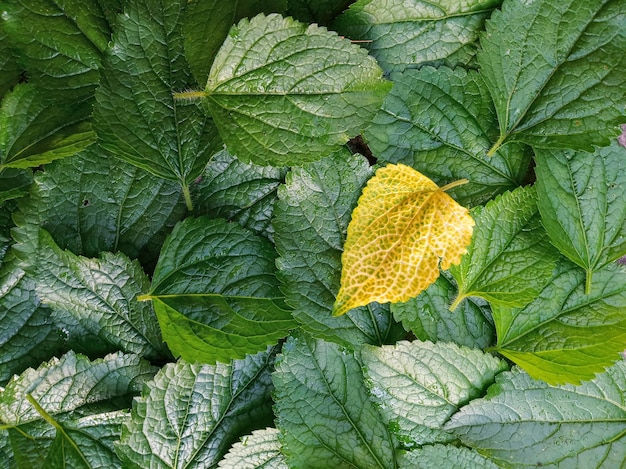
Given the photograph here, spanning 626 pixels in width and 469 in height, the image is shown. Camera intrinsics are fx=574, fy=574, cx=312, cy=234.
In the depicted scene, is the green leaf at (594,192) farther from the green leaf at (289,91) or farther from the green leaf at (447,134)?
the green leaf at (289,91)

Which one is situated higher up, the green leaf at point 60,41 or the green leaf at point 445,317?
the green leaf at point 60,41

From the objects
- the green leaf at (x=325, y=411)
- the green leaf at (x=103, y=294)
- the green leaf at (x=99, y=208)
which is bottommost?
the green leaf at (x=325, y=411)

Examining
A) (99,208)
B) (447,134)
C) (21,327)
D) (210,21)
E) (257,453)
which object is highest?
(210,21)

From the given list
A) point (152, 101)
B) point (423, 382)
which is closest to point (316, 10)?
point (152, 101)

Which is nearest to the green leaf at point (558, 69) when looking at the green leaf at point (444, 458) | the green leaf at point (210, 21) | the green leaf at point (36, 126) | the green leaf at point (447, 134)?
the green leaf at point (447, 134)

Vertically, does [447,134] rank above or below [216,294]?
above

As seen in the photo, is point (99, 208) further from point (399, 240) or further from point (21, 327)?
point (399, 240)
